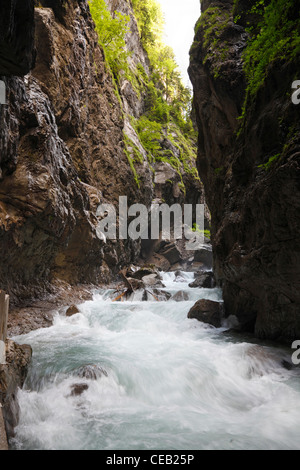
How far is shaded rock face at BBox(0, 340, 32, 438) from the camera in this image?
3189 millimetres

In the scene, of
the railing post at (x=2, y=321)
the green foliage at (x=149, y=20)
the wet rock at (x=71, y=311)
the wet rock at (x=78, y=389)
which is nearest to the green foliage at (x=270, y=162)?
the railing post at (x=2, y=321)

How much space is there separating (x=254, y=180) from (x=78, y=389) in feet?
17.9

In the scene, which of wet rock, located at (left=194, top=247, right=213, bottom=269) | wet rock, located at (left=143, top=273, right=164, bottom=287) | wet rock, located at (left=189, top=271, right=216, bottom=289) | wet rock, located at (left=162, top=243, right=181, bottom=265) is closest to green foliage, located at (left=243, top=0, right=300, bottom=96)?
wet rock, located at (left=189, top=271, right=216, bottom=289)

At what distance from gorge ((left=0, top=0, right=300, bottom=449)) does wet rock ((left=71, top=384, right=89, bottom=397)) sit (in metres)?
0.02

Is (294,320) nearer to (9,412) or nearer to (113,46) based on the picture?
(9,412)

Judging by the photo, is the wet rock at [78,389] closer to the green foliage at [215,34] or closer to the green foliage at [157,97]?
the green foliage at [215,34]

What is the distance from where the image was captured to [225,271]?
27.5ft

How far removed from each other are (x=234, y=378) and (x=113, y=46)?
66.1 feet

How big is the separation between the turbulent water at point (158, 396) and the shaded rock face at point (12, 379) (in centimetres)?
18

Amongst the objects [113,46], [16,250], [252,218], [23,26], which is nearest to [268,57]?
[252,218]

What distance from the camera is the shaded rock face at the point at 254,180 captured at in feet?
17.1

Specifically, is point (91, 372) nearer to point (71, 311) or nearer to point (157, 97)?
point (71, 311)

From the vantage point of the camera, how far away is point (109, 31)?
17422mm

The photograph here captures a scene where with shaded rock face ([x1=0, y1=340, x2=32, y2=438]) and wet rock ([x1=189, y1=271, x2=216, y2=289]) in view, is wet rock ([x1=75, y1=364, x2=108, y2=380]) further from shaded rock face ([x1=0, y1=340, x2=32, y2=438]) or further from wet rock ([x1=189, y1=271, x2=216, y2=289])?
wet rock ([x1=189, y1=271, x2=216, y2=289])
